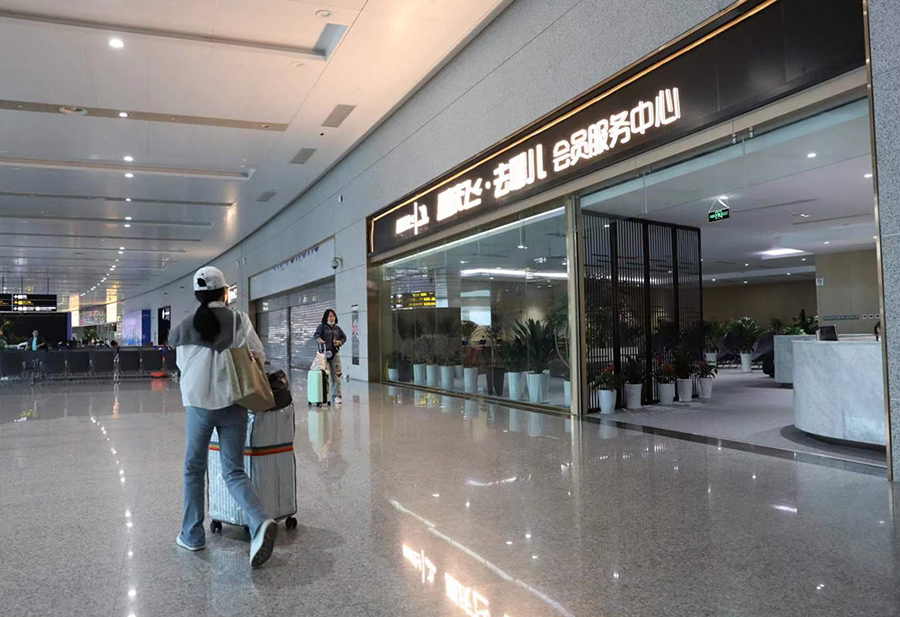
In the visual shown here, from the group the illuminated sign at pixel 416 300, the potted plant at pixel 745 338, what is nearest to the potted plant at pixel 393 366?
the illuminated sign at pixel 416 300

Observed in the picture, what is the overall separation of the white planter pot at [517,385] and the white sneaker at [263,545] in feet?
19.7

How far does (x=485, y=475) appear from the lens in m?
4.44

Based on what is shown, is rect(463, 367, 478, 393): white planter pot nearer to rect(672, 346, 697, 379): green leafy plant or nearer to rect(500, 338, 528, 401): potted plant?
rect(500, 338, 528, 401): potted plant

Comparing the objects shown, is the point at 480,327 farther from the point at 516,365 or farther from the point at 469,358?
the point at 516,365

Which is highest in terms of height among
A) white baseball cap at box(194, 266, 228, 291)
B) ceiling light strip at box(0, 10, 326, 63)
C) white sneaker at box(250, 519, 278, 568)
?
ceiling light strip at box(0, 10, 326, 63)

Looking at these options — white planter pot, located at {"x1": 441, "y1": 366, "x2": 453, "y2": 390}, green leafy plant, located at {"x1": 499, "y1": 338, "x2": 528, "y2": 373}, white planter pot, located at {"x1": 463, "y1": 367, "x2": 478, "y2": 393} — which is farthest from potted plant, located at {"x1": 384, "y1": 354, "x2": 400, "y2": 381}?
green leafy plant, located at {"x1": 499, "y1": 338, "x2": 528, "y2": 373}

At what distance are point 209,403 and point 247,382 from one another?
18cm

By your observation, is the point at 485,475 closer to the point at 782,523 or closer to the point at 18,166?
the point at 782,523

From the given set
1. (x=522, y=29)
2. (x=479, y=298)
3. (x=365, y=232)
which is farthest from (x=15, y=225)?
(x=522, y=29)

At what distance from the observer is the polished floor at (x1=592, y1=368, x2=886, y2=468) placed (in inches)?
203

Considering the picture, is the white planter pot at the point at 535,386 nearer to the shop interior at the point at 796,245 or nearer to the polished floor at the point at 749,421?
the polished floor at the point at 749,421

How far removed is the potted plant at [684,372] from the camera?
8859 mm

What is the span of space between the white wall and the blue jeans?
4613 mm

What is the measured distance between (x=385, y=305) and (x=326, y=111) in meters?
3.93
